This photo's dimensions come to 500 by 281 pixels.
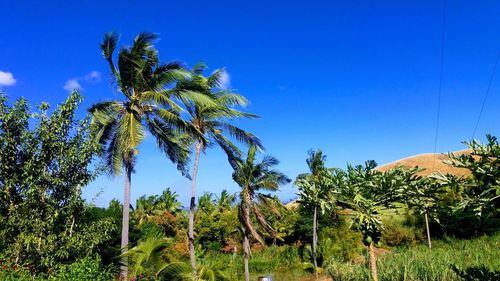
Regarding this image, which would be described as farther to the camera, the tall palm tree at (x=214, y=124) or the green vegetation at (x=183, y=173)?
the tall palm tree at (x=214, y=124)

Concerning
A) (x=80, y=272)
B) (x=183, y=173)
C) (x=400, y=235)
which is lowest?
(x=80, y=272)

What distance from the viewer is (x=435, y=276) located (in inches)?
501

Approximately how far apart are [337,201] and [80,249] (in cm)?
581

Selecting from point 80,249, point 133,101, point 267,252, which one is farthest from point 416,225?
point 80,249

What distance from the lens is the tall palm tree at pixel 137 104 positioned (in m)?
12.9

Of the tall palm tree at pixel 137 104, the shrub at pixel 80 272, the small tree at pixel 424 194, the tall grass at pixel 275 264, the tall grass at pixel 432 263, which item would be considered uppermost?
the tall palm tree at pixel 137 104

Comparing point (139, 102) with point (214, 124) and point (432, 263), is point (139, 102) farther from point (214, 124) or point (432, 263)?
point (432, 263)

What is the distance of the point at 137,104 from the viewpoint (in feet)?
43.8

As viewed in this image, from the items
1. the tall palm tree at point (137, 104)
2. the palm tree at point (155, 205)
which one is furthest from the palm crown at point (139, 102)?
the palm tree at point (155, 205)

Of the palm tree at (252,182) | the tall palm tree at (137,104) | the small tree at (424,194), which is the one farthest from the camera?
the palm tree at (252,182)

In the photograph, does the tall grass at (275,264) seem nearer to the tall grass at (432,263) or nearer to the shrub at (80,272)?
the tall grass at (432,263)

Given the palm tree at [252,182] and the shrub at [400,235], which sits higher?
the palm tree at [252,182]

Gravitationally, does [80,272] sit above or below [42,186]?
below

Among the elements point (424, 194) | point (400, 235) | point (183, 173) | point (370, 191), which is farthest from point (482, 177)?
point (400, 235)
